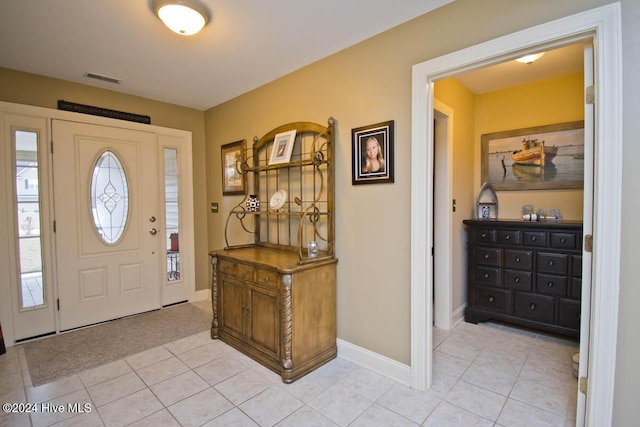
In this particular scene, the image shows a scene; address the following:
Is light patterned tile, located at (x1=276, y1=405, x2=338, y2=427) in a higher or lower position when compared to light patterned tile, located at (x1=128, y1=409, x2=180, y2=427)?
lower

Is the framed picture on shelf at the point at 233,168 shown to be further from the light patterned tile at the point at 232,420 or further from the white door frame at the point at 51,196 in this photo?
the light patterned tile at the point at 232,420

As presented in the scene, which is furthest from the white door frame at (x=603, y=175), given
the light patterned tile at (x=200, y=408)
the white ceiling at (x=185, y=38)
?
the light patterned tile at (x=200, y=408)

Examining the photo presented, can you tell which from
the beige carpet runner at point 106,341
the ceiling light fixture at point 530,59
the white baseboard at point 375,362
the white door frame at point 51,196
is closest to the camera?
the white baseboard at point 375,362

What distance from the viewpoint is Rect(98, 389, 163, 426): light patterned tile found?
185 cm

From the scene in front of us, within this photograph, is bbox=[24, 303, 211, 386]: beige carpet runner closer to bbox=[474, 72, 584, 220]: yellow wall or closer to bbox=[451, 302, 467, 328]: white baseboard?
bbox=[451, 302, 467, 328]: white baseboard

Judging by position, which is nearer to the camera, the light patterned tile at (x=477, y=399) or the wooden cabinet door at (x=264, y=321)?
the light patterned tile at (x=477, y=399)

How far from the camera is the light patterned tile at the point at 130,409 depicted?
1.85 m

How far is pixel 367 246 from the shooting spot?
243 cm

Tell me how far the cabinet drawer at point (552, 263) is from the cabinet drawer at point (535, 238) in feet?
0.32

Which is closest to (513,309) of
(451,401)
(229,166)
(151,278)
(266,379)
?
(451,401)

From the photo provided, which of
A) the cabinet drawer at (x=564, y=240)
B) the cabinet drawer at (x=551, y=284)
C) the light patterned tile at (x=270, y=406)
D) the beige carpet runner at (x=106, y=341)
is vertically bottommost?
the light patterned tile at (x=270, y=406)

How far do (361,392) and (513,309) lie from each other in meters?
1.92

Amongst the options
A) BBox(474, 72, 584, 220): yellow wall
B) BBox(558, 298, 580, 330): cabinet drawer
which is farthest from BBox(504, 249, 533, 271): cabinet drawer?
BBox(474, 72, 584, 220): yellow wall

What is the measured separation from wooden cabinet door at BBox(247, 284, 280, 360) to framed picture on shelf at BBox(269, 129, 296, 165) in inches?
46.5
